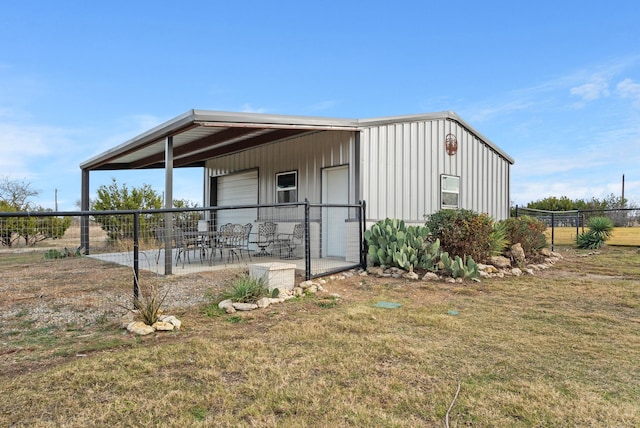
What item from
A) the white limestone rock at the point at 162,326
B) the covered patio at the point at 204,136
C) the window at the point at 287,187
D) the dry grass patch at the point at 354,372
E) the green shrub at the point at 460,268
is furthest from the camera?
the window at the point at 287,187

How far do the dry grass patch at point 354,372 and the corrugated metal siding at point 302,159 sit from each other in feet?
15.7

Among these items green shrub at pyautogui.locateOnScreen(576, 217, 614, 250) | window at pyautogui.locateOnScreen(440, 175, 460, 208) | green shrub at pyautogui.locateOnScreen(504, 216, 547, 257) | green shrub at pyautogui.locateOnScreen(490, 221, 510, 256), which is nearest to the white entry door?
window at pyautogui.locateOnScreen(440, 175, 460, 208)

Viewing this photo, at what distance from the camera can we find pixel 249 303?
527 cm

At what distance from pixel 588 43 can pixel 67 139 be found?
19.6 metres

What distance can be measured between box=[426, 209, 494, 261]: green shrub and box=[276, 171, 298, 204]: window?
405cm

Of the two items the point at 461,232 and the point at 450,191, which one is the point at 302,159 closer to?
the point at 450,191

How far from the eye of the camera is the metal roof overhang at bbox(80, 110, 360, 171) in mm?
6791

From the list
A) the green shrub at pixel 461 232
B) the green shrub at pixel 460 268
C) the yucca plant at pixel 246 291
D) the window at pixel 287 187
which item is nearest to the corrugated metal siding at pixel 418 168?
the green shrub at pixel 461 232

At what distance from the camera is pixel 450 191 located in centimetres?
1068

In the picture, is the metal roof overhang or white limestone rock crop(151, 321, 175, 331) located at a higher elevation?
the metal roof overhang

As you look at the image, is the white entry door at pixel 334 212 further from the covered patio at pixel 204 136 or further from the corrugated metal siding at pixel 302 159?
the covered patio at pixel 204 136

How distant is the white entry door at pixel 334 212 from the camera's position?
905cm

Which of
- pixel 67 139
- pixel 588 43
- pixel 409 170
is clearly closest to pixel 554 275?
pixel 409 170

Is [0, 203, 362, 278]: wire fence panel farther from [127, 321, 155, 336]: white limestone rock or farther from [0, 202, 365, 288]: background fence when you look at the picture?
[127, 321, 155, 336]: white limestone rock
